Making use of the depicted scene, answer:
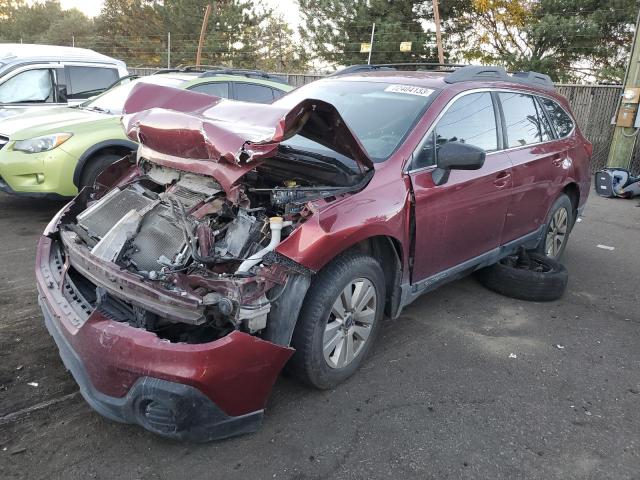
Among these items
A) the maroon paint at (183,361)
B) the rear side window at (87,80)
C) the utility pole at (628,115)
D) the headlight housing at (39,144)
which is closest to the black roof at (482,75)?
the maroon paint at (183,361)

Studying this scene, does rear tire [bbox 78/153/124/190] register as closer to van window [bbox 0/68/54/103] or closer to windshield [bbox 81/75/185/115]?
windshield [bbox 81/75/185/115]

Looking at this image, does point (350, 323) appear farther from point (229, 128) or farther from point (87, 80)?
point (87, 80)

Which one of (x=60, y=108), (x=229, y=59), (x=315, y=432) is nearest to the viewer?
(x=315, y=432)

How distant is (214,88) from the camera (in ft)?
23.5

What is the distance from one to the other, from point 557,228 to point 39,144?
5.56 meters

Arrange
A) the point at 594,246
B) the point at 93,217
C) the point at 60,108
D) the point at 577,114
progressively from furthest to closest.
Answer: the point at 577,114
the point at 60,108
the point at 594,246
the point at 93,217

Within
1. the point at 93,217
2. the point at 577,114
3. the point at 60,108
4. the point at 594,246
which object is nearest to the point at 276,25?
the point at 577,114

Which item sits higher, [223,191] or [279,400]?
[223,191]

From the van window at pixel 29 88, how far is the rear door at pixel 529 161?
704 centimetres

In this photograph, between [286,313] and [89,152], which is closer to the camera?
[286,313]

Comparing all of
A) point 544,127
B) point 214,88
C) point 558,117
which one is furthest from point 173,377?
point 214,88

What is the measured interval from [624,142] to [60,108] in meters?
10.4

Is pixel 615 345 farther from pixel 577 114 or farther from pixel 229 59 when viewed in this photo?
pixel 229 59

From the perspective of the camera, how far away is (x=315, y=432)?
2.69 m
